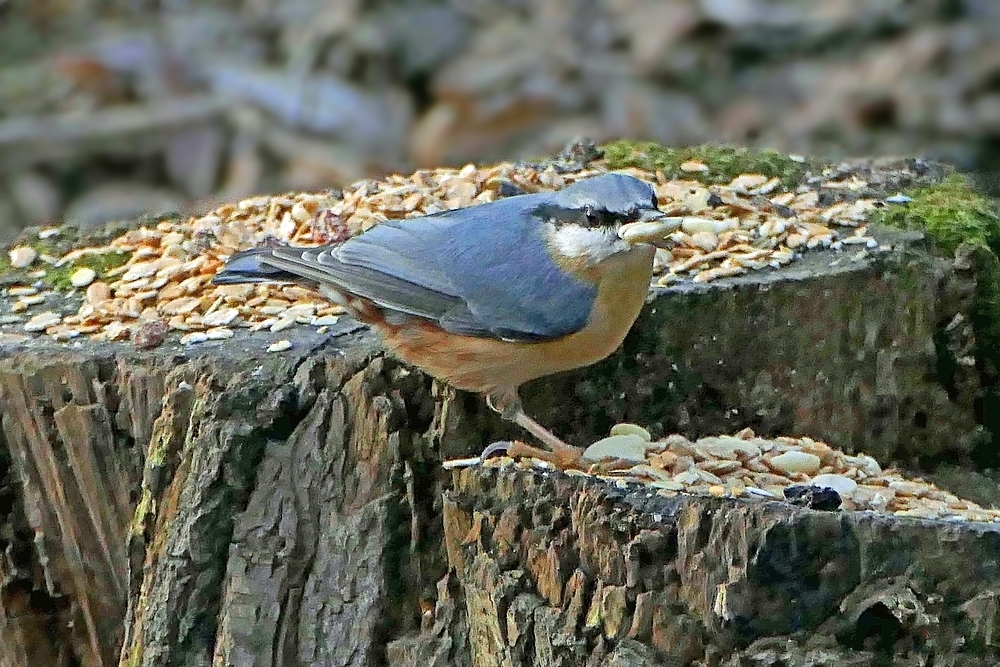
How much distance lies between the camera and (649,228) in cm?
255

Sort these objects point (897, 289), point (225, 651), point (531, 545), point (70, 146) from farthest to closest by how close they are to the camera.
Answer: point (70, 146)
point (897, 289)
point (225, 651)
point (531, 545)

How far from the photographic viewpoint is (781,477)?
99.2 inches

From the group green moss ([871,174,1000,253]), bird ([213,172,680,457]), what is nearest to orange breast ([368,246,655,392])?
bird ([213,172,680,457])

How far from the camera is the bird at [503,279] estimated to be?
2.64m

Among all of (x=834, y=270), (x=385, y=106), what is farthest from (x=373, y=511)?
(x=385, y=106)

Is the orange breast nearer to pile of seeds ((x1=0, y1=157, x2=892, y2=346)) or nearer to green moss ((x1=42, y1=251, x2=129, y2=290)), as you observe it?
pile of seeds ((x1=0, y1=157, x2=892, y2=346))

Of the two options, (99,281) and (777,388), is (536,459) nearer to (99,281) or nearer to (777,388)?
(777,388)

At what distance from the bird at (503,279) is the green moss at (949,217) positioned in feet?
2.88

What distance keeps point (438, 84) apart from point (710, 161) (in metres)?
2.63

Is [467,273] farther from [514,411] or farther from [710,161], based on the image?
[710,161]

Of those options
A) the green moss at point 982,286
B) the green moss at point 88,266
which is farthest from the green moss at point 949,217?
the green moss at point 88,266

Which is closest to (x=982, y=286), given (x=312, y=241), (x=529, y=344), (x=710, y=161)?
(x=710, y=161)

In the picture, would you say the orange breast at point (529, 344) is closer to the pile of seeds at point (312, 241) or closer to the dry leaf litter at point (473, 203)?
the dry leaf litter at point (473, 203)

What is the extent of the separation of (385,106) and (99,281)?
9.65 ft
